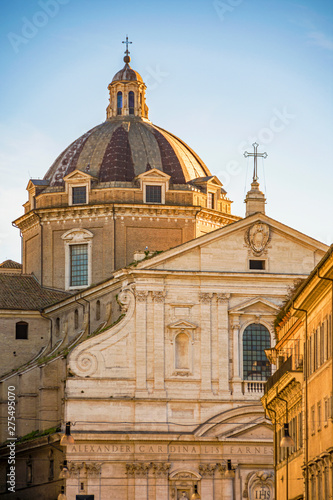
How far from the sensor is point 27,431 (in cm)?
6825

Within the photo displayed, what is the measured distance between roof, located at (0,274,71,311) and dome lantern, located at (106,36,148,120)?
1228 centimetres

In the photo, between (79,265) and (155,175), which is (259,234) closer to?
(155,175)

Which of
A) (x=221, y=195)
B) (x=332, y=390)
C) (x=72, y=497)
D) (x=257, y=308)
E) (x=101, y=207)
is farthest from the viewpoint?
(x=221, y=195)

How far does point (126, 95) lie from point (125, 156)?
19.9 feet

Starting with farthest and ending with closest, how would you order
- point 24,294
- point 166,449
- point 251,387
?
point 24,294 < point 251,387 < point 166,449

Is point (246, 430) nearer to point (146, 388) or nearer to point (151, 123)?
point (146, 388)

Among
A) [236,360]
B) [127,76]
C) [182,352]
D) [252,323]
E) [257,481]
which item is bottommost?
[257,481]

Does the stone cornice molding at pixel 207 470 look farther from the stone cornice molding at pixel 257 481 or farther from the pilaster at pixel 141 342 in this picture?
the pilaster at pixel 141 342

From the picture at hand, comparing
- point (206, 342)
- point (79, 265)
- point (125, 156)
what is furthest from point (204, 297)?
point (125, 156)

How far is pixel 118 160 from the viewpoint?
253 ft

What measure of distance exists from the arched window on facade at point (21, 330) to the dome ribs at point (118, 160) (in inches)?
375

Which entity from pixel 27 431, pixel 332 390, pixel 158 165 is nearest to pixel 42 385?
pixel 27 431

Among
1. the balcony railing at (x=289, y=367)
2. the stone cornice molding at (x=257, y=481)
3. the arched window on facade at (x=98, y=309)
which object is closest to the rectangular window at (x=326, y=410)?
the balcony railing at (x=289, y=367)

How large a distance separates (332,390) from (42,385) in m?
35.4
